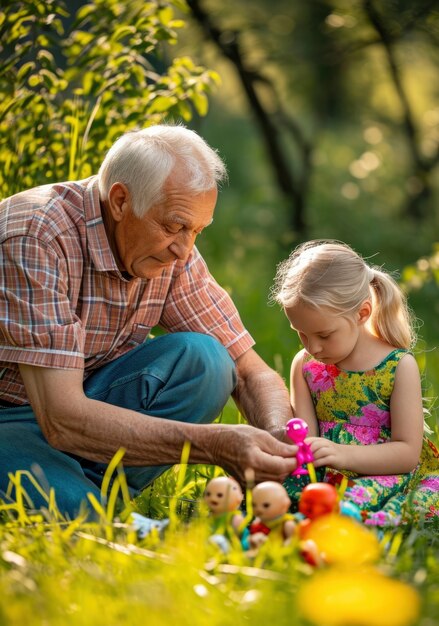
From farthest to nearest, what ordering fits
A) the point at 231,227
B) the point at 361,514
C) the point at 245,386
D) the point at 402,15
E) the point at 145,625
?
the point at 231,227
the point at 402,15
the point at 245,386
the point at 361,514
the point at 145,625

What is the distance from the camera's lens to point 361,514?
8.82ft

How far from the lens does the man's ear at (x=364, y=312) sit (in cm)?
297

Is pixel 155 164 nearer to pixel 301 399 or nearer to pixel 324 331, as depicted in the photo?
pixel 324 331

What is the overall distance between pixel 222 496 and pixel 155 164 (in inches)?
39.9

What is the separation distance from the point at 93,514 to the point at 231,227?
611 cm

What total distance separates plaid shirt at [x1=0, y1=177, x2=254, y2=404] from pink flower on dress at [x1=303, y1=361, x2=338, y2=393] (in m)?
0.28

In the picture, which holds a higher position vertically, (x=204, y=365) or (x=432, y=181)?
(x=204, y=365)

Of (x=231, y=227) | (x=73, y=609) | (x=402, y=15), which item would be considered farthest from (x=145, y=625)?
(x=231, y=227)

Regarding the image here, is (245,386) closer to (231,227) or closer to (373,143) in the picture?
(231,227)

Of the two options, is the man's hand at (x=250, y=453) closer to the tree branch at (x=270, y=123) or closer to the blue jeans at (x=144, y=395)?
the blue jeans at (x=144, y=395)

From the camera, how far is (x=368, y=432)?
3.04 meters

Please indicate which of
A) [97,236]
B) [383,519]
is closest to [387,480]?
[383,519]

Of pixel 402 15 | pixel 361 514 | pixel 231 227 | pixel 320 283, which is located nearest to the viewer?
pixel 361 514

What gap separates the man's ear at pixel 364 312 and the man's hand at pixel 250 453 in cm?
51
